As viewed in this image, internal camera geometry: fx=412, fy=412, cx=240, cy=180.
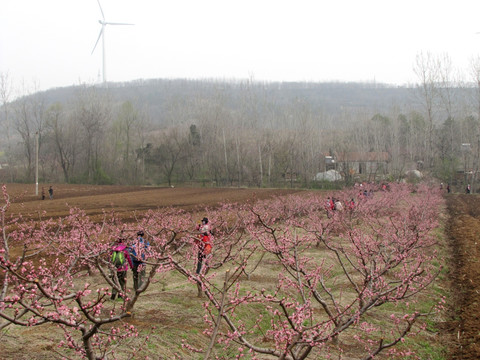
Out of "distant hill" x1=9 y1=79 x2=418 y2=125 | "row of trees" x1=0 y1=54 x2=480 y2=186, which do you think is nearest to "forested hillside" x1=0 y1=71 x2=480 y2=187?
"row of trees" x1=0 y1=54 x2=480 y2=186

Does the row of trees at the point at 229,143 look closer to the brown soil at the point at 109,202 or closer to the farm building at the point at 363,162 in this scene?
the farm building at the point at 363,162

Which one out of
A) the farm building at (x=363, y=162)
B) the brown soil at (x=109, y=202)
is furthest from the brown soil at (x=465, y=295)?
the farm building at (x=363, y=162)

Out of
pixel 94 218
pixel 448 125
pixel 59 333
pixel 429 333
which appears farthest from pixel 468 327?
pixel 448 125

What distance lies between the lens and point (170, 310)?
8.88 metres

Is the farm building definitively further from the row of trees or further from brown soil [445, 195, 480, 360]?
brown soil [445, 195, 480, 360]

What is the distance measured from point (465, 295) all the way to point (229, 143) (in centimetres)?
5674

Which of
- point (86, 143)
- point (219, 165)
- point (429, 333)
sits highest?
point (86, 143)

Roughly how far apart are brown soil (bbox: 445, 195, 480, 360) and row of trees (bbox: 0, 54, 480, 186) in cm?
3896

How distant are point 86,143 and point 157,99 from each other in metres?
63.0

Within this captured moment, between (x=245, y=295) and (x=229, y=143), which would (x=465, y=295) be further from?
(x=229, y=143)

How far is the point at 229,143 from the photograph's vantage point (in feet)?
217

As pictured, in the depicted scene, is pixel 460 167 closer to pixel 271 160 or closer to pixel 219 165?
pixel 271 160

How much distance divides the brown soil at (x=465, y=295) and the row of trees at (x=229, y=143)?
38961mm

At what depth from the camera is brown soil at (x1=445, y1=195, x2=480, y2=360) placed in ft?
25.0
